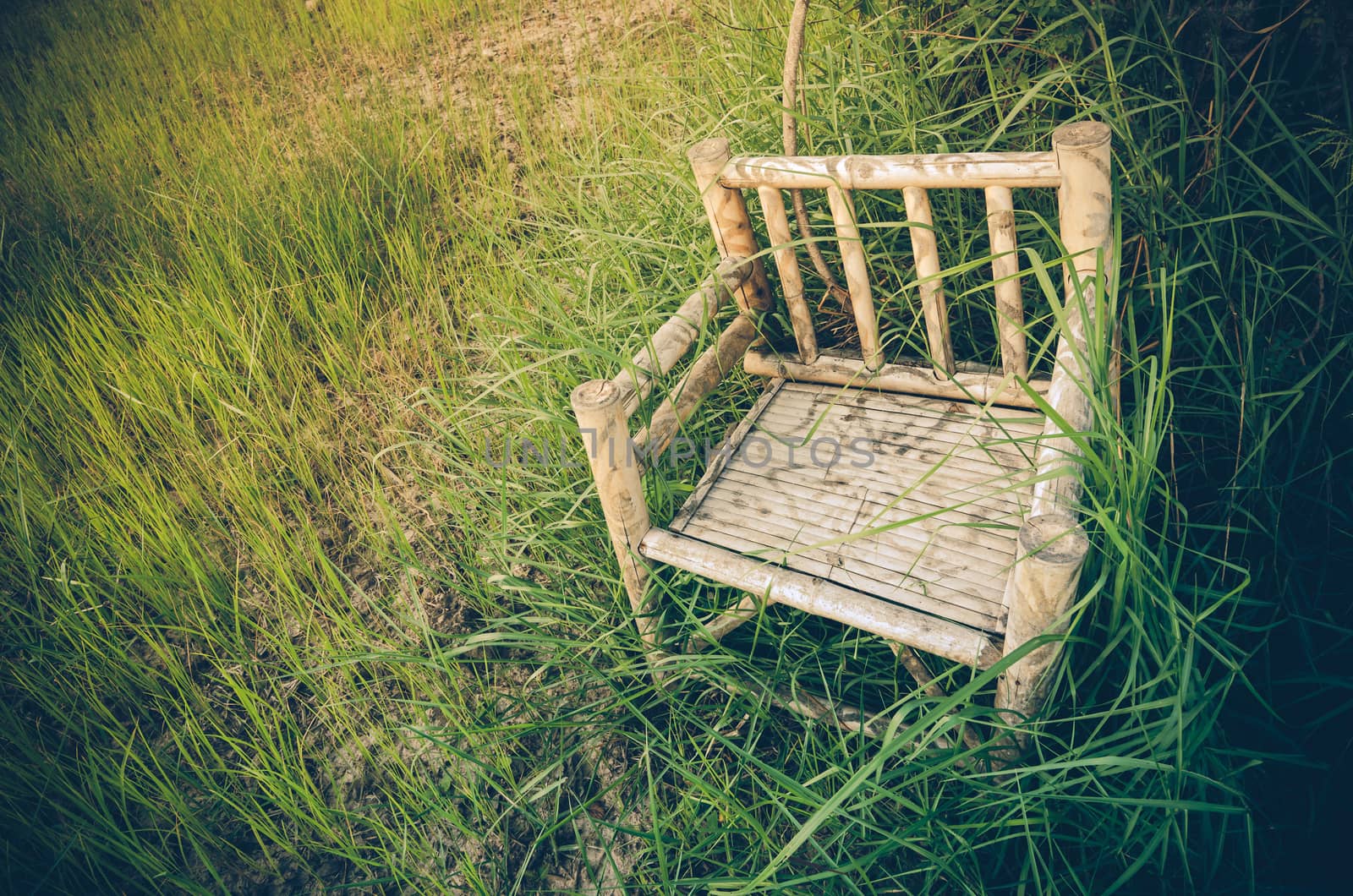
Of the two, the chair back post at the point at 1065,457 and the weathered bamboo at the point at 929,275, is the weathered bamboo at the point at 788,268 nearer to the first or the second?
the weathered bamboo at the point at 929,275

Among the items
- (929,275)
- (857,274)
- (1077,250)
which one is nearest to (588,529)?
(857,274)

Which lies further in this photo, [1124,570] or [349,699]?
[349,699]

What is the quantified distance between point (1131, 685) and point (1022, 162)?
2.75 feet

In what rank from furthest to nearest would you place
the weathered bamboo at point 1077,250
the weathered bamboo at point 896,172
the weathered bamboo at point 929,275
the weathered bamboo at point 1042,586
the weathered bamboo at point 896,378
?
the weathered bamboo at point 896,378, the weathered bamboo at point 929,275, the weathered bamboo at point 896,172, the weathered bamboo at point 1077,250, the weathered bamboo at point 1042,586

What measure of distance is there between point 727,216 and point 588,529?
0.81 metres

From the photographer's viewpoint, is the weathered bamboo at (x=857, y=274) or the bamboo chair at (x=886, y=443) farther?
the weathered bamboo at (x=857, y=274)

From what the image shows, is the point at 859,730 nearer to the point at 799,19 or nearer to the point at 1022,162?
the point at 1022,162

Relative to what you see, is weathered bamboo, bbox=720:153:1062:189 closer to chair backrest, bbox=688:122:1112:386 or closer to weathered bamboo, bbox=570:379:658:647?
chair backrest, bbox=688:122:1112:386

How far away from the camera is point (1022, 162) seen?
1.20 m

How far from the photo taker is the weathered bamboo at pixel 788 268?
1.51 m

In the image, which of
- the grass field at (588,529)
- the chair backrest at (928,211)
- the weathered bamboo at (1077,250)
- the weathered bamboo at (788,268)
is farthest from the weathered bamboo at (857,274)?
the weathered bamboo at (1077,250)

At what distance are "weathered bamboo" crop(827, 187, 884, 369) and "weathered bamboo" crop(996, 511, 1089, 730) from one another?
665 millimetres

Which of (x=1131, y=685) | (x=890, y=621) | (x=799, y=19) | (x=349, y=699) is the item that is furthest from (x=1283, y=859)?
(x=349, y=699)

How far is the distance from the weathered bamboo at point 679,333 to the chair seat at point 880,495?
26 centimetres
